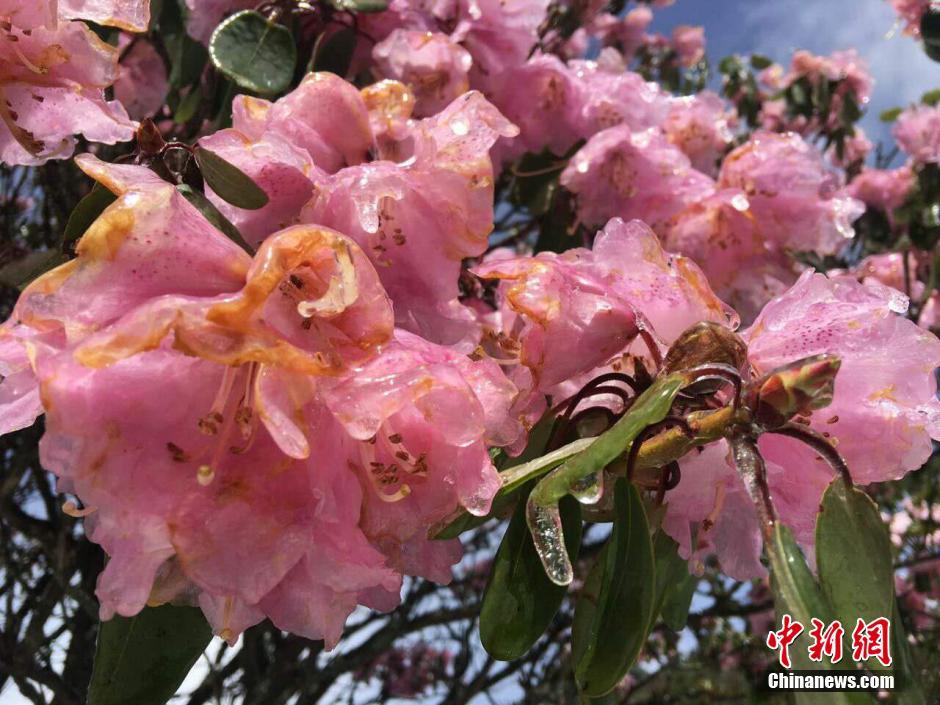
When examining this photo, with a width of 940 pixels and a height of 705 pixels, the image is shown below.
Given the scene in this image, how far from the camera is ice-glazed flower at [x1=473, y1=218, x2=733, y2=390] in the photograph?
0.68 metres

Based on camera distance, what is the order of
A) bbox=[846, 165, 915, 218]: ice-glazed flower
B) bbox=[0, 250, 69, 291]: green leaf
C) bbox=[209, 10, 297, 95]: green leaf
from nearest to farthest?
bbox=[0, 250, 69, 291]: green leaf, bbox=[209, 10, 297, 95]: green leaf, bbox=[846, 165, 915, 218]: ice-glazed flower

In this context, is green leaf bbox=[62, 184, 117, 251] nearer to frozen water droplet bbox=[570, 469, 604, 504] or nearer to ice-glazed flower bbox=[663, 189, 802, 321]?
frozen water droplet bbox=[570, 469, 604, 504]

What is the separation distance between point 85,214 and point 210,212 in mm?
103

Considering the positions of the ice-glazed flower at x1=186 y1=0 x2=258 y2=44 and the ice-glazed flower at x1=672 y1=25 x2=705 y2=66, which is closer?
the ice-glazed flower at x1=186 y1=0 x2=258 y2=44

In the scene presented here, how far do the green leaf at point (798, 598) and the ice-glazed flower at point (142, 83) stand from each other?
5.23 feet

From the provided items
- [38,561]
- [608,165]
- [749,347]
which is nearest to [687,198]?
[608,165]

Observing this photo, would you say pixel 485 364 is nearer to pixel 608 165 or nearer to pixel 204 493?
pixel 204 493

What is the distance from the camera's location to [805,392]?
1.66ft

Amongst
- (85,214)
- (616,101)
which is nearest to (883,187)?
(616,101)

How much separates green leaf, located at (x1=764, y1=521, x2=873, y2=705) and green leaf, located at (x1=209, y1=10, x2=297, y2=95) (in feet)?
2.72

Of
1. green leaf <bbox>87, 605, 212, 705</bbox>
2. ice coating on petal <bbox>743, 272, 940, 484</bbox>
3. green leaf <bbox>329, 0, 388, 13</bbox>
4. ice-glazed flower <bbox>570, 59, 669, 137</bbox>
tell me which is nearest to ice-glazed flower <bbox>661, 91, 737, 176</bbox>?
ice-glazed flower <bbox>570, 59, 669, 137</bbox>

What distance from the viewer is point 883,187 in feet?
10.2

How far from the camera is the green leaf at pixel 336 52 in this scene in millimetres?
1271

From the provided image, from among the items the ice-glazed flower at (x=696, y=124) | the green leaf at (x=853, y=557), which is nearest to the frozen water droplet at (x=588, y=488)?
the green leaf at (x=853, y=557)
